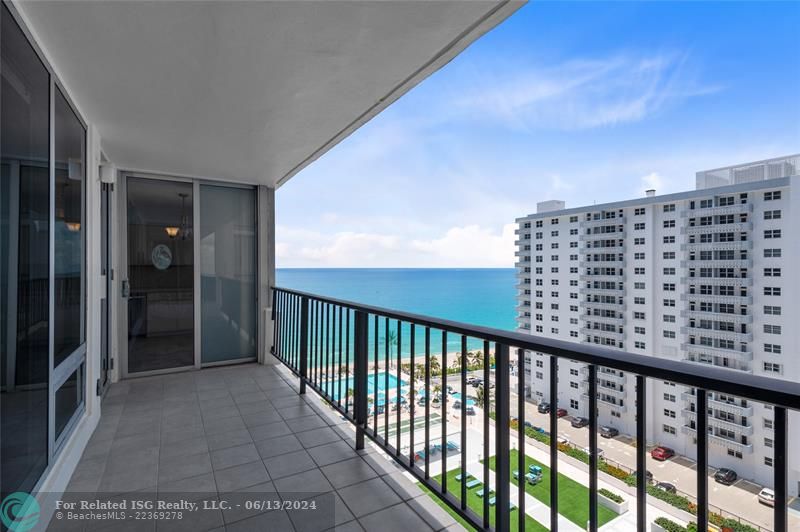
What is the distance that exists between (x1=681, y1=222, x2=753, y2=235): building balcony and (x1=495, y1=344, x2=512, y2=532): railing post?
16.1ft

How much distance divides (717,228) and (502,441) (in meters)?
5.15

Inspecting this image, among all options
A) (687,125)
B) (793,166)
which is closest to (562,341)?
(793,166)

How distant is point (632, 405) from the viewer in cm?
99

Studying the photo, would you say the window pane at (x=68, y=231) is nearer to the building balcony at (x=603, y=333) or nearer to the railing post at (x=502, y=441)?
the railing post at (x=502, y=441)

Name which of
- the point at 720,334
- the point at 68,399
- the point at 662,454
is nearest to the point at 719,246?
the point at 720,334

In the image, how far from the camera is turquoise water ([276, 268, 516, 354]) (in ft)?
80.1

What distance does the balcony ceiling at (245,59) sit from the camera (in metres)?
1.54

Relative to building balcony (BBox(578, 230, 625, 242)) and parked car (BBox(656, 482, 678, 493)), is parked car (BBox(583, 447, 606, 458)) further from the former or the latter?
building balcony (BBox(578, 230, 625, 242))

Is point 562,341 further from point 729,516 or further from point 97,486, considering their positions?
point 97,486

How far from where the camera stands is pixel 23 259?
62.3 inches

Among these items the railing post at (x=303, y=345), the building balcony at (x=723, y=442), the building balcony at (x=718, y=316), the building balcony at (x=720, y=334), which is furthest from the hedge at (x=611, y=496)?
the building balcony at (x=718, y=316)

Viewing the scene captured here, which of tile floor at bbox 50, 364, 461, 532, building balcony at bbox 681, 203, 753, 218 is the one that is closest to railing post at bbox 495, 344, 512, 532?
tile floor at bbox 50, 364, 461, 532

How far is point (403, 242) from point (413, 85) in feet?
128

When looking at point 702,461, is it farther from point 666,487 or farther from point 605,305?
point 605,305
